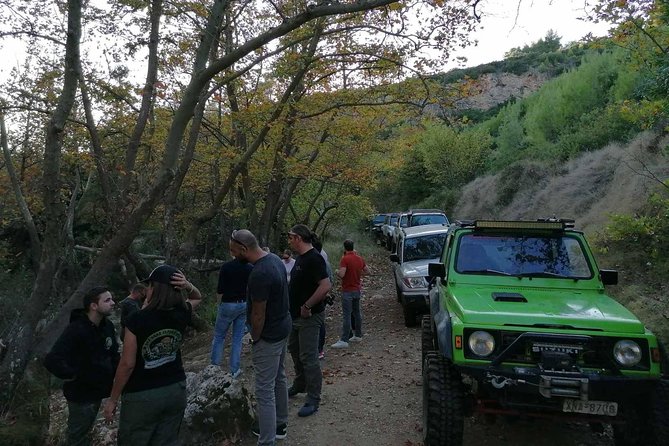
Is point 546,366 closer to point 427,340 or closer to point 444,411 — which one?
point 444,411

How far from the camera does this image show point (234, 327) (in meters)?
6.85

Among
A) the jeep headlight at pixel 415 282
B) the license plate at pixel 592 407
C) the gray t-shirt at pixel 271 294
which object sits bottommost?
the jeep headlight at pixel 415 282

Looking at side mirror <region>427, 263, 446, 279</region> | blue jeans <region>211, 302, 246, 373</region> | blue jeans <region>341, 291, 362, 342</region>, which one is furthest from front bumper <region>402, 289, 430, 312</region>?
side mirror <region>427, 263, 446, 279</region>

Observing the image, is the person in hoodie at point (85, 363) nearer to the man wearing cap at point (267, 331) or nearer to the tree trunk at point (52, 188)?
the man wearing cap at point (267, 331)

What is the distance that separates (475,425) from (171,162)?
4783 mm

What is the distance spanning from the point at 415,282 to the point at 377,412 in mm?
4107

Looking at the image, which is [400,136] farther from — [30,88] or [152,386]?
[152,386]

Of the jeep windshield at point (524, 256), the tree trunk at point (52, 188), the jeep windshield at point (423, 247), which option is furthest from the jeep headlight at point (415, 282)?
the tree trunk at point (52, 188)

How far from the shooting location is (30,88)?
12.4 meters

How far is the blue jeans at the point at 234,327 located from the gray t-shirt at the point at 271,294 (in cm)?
247

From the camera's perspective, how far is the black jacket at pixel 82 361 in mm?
3953

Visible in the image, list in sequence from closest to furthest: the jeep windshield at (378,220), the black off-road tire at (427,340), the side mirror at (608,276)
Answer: the side mirror at (608,276) < the black off-road tire at (427,340) < the jeep windshield at (378,220)

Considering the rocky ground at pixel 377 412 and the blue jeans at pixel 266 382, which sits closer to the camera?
the blue jeans at pixel 266 382

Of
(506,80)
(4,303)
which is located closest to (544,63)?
(506,80)
